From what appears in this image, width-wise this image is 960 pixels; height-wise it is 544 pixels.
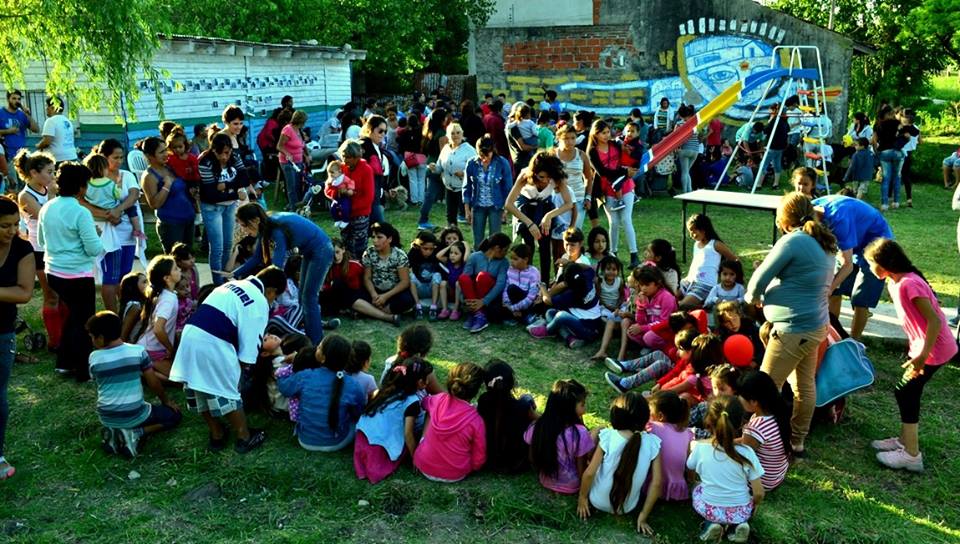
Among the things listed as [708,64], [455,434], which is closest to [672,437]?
[455,434]

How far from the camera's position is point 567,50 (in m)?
20.7

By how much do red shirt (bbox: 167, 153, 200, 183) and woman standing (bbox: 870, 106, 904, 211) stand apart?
34.7ft

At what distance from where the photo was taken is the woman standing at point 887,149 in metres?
12.9

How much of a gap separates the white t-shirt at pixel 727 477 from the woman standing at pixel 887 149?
10.6 meters

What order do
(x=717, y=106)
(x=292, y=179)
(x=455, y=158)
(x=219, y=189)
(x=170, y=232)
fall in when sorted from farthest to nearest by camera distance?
(x=717, y=106), (x=292, y=179), (x=455, y=158), (x=170, y=232), (x=219, y=189)

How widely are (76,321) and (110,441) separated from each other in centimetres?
139

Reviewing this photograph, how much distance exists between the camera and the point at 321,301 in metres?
7.68

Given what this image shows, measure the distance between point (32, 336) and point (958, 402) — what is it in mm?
7230

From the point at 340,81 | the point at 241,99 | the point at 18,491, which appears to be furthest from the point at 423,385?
the point at 340,81

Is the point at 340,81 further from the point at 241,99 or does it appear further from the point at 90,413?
the point at 90,413

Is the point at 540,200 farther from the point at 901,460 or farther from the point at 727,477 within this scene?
the point at 727,477

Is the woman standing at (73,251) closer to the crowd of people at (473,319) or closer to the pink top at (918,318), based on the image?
the crowd of people at (473,319)

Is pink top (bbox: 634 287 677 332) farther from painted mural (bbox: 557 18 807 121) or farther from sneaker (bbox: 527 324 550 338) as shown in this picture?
painted mural (bbox: 557 18 807 121)

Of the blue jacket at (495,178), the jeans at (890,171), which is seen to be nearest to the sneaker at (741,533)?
the blue jacket at (495,178)
